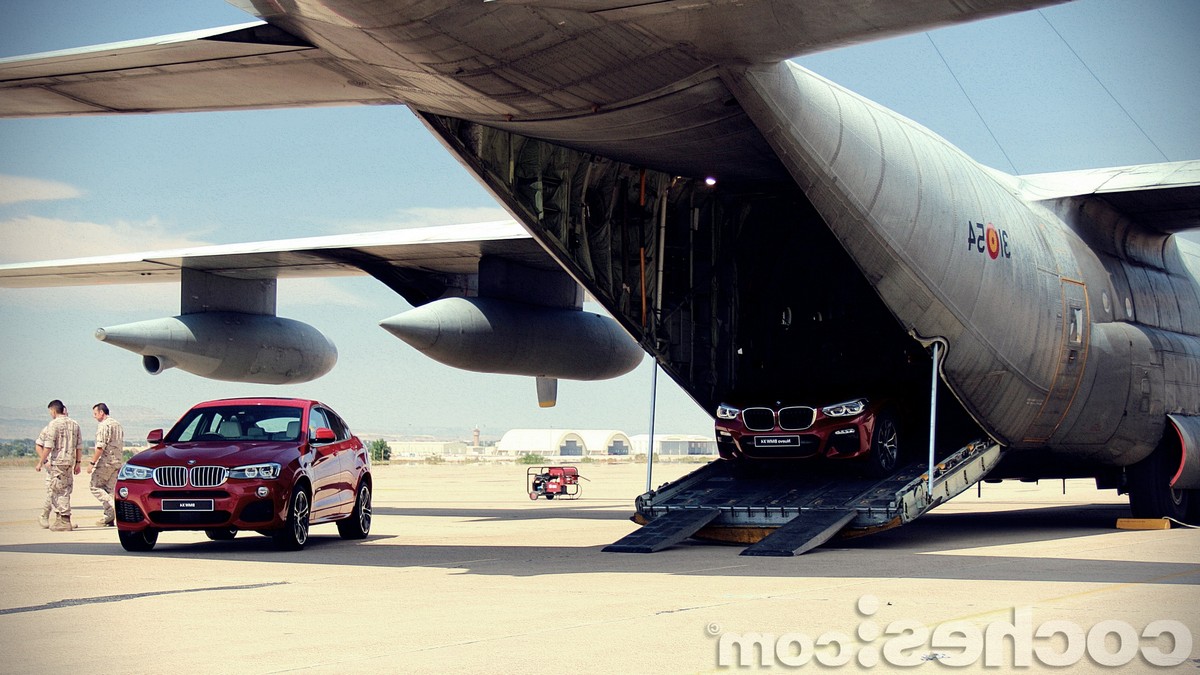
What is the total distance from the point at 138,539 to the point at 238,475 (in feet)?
4.78

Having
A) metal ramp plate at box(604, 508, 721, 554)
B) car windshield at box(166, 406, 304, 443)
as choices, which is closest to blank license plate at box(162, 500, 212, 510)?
car windshield at box(166, 406, 304, 443)

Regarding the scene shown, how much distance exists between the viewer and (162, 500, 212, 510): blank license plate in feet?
41.2

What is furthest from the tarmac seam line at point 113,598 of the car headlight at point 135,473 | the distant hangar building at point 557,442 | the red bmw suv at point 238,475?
the distant hangar building at point 557,442

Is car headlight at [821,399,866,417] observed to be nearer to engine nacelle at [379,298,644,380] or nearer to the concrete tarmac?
the concrete tarmac

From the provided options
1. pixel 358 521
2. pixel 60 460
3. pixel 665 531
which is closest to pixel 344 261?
pixel 60 460

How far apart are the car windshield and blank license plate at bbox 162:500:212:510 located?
126cm

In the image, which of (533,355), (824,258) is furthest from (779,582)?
(533,355)

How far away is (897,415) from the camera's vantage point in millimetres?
15453

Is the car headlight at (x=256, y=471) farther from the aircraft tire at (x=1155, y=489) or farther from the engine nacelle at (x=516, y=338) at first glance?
the aircraft tire at (x=1155, y=489)

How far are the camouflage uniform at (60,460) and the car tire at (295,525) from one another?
453 cm

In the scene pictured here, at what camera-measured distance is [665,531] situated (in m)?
13.5

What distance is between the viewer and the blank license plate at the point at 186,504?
12.6 meters

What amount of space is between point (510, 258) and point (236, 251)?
16.2ft

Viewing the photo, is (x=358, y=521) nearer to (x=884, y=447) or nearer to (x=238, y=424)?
(x=238, y=424)
